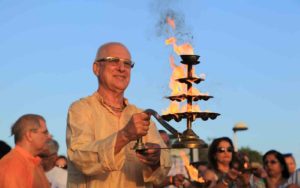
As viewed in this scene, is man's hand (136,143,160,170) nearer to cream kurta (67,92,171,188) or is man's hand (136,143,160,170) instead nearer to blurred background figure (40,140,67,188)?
cream kurta (67,92,171,188)

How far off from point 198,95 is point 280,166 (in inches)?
179

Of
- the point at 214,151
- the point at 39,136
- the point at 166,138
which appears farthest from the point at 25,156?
the point at 166,138

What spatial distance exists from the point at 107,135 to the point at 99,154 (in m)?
0.56

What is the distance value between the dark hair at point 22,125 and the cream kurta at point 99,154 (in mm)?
1451

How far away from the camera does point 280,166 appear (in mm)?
9266

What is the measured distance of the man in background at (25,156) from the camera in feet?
21.8

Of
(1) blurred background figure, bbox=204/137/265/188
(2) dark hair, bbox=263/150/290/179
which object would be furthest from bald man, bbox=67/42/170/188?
(2) dark hair, bbox=263/150/290/179

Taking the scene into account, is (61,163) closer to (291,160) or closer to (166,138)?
(166,138)

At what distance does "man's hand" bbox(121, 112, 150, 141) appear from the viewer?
4875 mm

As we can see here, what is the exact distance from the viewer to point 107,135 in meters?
5.66

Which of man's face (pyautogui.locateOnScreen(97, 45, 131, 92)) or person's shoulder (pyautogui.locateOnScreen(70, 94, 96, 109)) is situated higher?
man's face (pyautogui.locateOnScreen(97, 45, 131, 92))

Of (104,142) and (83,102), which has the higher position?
(83,102)

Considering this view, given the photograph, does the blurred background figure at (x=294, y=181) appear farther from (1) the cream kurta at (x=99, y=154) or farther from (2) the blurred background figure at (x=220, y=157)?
(1) the cream kurta at (x=99, y=154)

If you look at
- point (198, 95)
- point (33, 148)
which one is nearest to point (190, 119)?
point (198, 95)
